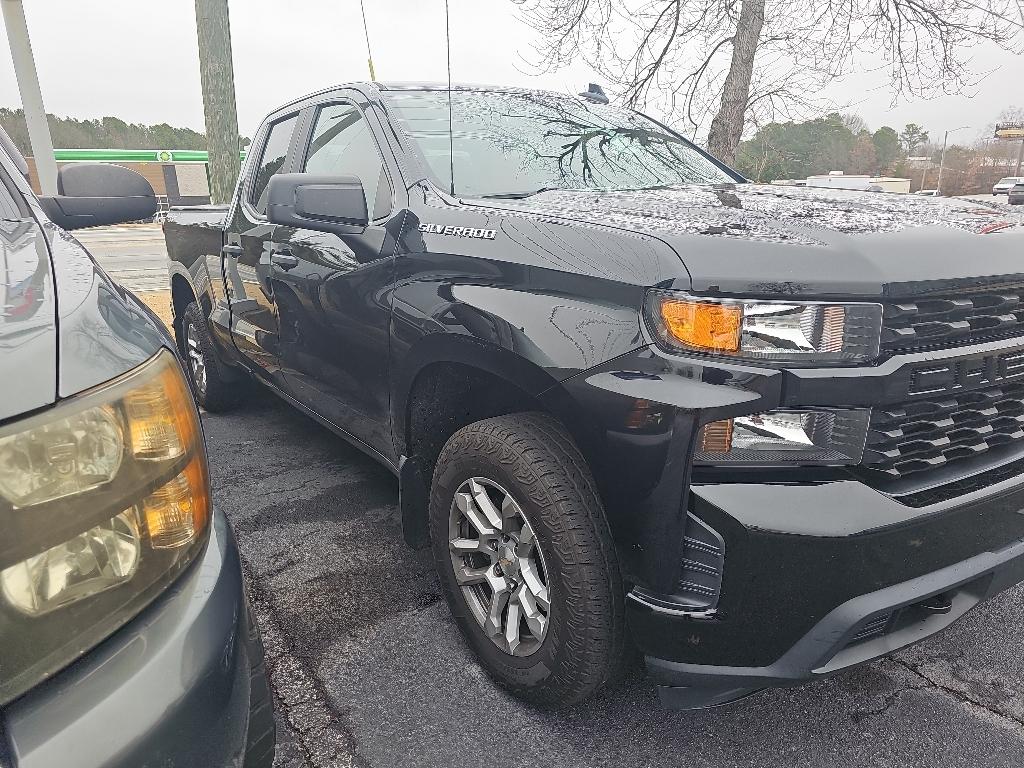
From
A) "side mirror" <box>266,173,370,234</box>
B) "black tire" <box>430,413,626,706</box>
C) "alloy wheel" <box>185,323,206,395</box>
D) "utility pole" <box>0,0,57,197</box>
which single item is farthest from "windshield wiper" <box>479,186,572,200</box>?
"utility pole" <box>0,0,57,197</box>

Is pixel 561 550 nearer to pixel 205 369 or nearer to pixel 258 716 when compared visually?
pixel 258 716

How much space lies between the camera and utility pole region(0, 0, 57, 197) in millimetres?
6961

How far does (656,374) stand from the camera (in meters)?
1.51

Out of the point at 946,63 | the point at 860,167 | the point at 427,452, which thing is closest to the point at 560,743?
the point at 427,452

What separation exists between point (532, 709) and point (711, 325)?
48.0 inches

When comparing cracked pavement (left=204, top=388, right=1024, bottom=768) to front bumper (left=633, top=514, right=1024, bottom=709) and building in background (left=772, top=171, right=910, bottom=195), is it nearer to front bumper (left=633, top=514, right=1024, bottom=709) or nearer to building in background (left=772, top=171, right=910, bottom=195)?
front bumper (left=633, top=514, right=1024, bottom=709)

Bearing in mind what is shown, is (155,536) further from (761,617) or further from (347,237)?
(347,237)

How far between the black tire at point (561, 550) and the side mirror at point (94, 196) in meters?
1.51

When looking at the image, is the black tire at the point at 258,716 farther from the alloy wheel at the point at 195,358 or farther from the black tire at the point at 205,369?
the alloy wheel at the point at 195,358

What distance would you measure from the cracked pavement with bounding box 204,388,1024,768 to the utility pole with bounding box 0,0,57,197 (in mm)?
6414

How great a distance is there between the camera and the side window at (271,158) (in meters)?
3.43

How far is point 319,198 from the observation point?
227cm

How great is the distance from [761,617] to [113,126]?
81.2 m

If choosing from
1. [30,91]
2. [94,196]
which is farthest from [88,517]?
[30,91]
